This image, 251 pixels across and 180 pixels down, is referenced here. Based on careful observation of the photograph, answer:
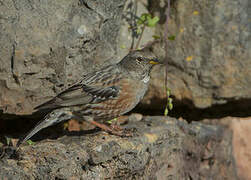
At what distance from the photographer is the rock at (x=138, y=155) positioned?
12.6 ft

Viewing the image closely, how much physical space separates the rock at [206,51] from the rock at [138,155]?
1.84 ft

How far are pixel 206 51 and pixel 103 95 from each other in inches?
67.7

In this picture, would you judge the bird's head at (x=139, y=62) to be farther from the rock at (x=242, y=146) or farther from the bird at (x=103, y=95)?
the rock at (x=242, y=146)

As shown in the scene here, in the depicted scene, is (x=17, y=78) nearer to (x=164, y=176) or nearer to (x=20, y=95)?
(x=20, y=95)

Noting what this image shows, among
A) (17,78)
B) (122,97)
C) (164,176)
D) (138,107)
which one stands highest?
(17,78)

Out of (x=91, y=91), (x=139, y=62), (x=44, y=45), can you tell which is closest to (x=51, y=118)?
(x=91, y=91)

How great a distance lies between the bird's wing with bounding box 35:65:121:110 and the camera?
16.3 feet

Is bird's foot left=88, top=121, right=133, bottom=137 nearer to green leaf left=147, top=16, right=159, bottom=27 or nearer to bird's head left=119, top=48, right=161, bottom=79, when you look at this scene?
bird's head left=119, top=48, right=161, bottom=79

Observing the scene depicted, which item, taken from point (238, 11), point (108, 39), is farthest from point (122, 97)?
point (238, 11)

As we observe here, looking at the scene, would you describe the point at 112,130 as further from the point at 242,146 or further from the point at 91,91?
the point at 242,146

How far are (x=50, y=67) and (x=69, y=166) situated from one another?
1.49 m

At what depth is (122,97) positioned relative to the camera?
203 inches

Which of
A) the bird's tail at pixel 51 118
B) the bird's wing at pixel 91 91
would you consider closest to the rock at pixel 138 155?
the bird's tail at pixel 51 118

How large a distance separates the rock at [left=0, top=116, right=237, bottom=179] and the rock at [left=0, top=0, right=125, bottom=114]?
709 mm
